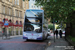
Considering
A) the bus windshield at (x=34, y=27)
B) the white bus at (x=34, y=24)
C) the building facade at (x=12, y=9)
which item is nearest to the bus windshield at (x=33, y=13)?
the white bus at (x=34, y=24)

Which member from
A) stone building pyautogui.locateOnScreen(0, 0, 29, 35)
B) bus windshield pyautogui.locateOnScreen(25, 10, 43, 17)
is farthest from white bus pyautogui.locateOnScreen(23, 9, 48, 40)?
stone building pyautogui.locateOnScreen(0, 0, 29, 35)

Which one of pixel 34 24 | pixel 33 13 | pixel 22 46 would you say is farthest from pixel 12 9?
pixel 22 46

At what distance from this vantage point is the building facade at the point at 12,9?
35406mm

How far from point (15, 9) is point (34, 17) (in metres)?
26.7

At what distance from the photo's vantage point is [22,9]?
48.8m

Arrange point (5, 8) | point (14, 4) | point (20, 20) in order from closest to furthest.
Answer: point (5, 8) < point (14, 4) < point (20, 20)

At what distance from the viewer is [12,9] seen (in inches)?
1610

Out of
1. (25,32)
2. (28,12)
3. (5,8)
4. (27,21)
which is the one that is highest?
(5,8)

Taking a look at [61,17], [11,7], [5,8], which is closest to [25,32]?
[61,17]

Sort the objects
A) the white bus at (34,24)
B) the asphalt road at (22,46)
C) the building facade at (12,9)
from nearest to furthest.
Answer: the asphalt road at (22,46) < the white bus at (34,24) < the building facade at (12,9)

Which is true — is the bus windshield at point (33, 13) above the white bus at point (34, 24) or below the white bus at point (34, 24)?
above

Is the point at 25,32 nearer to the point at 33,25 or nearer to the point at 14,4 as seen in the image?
the point at 33,25

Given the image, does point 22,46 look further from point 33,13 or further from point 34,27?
point 33,13

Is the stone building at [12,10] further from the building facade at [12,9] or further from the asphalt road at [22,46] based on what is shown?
the asphalt road at [22,46]
